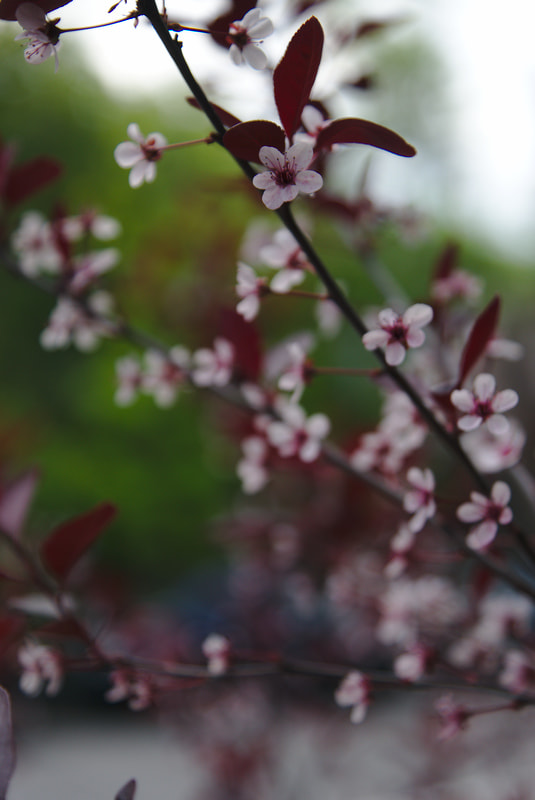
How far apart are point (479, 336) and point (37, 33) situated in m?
0.31

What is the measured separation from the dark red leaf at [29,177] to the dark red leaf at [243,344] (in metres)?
0.23

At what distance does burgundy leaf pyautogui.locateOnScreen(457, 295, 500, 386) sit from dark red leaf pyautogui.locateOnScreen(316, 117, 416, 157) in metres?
0.12

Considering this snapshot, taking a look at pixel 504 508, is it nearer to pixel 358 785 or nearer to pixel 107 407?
pixel 358 785

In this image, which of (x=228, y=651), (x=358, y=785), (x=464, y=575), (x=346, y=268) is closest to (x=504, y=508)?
(x=228, y=651)

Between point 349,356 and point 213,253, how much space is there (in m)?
1.05

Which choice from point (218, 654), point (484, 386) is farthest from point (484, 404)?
point (218, 654)

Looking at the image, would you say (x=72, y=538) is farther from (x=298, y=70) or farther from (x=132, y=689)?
(x=298, y=70)

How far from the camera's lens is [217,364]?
0.54 meters

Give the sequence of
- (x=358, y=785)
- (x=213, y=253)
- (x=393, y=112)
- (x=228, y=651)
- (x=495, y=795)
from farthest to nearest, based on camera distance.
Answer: (x=393, y=112)
(x=213, y=253)
(x=358, y=785)
(x=495, y=795)
(x=228, y=651)

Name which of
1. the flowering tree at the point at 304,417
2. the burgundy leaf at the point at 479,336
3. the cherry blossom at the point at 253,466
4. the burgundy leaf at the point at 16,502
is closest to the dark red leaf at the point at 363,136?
the flowering tree at the point at 304,417

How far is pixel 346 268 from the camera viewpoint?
3439mm

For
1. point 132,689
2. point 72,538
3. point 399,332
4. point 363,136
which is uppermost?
point 363,136

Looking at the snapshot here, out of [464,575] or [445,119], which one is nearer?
[464,575]

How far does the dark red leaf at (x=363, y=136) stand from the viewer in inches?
12.8
